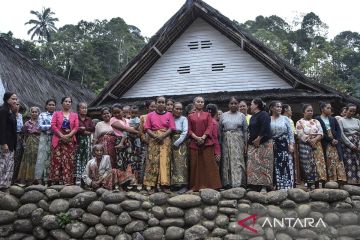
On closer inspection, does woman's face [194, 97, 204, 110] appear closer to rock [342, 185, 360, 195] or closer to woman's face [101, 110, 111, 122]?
woman's face [101, 110, 111, 122]

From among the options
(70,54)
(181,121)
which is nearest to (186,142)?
(181,121)

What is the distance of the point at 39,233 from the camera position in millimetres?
→ 5891

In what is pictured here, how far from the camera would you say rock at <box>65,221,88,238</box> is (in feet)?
18.9

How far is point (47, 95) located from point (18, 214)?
41.0 ft

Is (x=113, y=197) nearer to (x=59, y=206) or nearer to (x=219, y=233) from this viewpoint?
(x=59, y=206)

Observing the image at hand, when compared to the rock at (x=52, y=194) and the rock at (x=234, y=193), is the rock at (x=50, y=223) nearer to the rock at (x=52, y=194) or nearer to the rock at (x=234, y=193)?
the rock at (x=52, y=194)

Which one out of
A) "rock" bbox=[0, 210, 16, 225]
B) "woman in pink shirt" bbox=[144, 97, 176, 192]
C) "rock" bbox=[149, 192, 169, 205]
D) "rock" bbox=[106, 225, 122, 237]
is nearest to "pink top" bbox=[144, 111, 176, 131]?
"woman in pink shirt" bbox=[144, 97, 176, 192]

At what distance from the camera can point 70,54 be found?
128 feet

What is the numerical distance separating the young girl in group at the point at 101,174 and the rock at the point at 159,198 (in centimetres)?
48

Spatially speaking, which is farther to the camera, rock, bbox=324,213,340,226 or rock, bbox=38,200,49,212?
rock, bbox=38,200,49,212

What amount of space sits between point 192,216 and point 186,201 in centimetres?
23

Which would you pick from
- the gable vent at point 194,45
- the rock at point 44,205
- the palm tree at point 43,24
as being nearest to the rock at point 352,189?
the rock at point 44,205

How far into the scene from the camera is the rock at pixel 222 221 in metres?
5.61

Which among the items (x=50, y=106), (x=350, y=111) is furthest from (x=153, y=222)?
(x=350, y=111)
